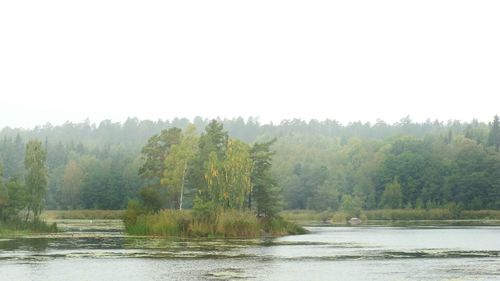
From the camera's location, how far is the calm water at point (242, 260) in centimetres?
4328

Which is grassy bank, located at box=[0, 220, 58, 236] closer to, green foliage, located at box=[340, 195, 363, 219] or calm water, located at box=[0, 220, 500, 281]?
calm water, located at box=[0, 220, 500, 281]

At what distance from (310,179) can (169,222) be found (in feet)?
383

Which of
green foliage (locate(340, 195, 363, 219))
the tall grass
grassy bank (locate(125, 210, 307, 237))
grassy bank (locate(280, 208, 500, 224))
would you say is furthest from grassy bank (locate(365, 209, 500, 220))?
the tall grass

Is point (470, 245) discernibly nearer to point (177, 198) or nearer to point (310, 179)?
point (177, 198)

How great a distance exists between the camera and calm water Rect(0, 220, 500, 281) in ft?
142

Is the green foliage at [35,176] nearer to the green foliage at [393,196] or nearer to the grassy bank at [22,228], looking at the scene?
the grassy bank at [22,228]

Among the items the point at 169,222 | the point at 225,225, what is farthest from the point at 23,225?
the point at 225,225

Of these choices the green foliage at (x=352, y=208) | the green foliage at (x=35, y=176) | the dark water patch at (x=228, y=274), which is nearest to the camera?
the dark water patch at (x=228, y=274)

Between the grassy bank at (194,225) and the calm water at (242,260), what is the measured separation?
488 centimetres

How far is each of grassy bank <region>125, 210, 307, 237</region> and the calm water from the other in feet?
16.0

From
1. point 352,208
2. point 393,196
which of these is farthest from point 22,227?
point 393,196

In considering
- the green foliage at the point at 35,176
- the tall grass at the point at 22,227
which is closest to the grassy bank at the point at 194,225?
the tall grass at the point at 22,227

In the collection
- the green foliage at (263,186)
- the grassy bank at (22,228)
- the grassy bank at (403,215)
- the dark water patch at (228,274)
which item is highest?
the green foliage at (263,186)

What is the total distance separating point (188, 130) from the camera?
345ft
